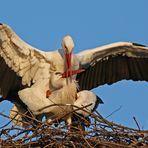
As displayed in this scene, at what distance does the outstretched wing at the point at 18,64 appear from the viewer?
11.8 m

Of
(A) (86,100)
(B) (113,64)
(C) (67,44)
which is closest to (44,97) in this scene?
(A) (86,100)

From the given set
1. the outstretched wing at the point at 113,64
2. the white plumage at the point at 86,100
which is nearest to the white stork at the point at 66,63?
the outstretched wing at the point at 113,64

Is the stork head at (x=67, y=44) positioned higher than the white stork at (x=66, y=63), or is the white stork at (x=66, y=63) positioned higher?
the stork head at (x=67, y=44)

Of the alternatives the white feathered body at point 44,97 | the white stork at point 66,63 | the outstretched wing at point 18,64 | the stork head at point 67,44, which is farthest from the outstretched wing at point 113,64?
the white feathered body at point 44,97

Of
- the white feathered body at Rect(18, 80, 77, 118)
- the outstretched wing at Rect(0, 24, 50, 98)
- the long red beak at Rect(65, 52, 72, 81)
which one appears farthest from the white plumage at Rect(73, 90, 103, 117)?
the outstretched wing at Rect(0, 24, 50, 98)

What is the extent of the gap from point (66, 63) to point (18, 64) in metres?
0.59

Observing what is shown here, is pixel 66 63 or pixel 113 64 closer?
pixel 66 63

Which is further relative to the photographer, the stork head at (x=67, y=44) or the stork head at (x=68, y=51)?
the stork head at (x=67, y=44)

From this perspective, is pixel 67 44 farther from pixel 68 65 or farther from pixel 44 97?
pixel 44 97

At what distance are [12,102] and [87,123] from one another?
220 cm

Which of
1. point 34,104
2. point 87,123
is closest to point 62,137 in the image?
point 87,123

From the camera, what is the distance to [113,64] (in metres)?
12.8

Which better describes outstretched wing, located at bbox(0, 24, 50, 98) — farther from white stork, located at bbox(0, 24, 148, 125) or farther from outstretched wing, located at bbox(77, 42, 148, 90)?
outstretched wing, located at bbox(77, 42, 148, 90)

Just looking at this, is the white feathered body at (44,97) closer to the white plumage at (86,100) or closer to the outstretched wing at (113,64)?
the white plumage at (86,100)
